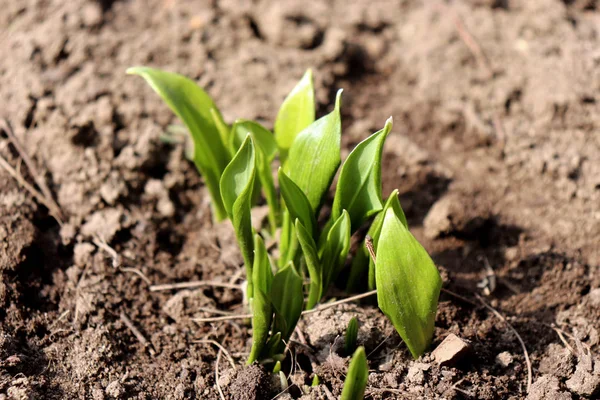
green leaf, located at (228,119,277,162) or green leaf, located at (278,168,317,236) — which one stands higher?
green leaf, located at (228,119,277,162)

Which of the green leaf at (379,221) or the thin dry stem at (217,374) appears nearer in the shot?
the green leaf at (379,221)

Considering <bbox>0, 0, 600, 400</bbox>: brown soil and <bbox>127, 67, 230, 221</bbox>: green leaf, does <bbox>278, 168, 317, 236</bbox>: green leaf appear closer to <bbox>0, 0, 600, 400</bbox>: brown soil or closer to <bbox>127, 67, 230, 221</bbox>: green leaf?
<bbox>0, 0, 600, 400</bbox>: brown soil

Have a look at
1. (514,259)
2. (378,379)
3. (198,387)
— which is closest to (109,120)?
(198,387)

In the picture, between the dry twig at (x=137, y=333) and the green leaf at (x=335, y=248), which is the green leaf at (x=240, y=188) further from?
the dry twig at (x=137, y=333)

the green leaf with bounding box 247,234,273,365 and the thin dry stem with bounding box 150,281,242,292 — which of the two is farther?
the thin dry stem with bounding box 150,281,242,292

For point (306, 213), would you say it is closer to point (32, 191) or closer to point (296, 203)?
point (296, 203)

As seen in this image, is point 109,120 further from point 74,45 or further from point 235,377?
point 235,377

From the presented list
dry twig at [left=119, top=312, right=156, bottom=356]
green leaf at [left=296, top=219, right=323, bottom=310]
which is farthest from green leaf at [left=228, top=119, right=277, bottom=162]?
dry twig at [left=119, top=312, right=156, bottom=356]

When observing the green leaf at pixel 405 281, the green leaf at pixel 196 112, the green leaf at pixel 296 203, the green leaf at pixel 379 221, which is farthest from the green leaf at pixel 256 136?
the green leaf at pixel 405 281
